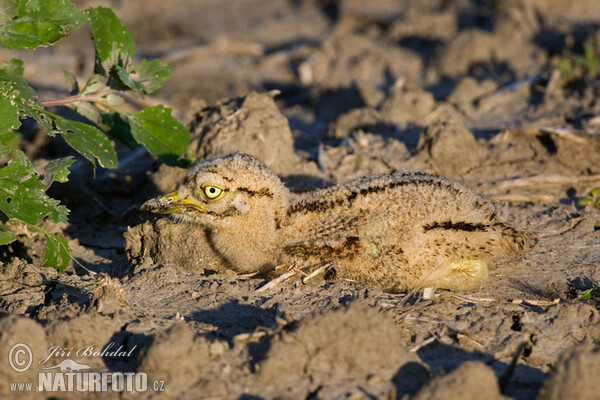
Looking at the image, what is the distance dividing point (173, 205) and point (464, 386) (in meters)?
2.53

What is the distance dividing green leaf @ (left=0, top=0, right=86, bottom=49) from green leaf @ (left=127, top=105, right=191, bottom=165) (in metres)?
0.85

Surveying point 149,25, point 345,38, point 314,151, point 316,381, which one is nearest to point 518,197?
point 314,151

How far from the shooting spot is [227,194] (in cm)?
459

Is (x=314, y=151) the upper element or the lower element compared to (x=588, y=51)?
lower

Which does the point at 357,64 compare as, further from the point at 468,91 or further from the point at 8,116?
the point at 8,116

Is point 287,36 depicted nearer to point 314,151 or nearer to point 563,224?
point 314,151

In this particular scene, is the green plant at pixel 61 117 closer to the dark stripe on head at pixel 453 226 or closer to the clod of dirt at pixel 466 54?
the dark stripe on head at pixel 453 226

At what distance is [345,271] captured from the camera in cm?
433

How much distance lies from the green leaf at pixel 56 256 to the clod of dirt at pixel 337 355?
5.89 feet

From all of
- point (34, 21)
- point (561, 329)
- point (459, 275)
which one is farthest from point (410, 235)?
point (34, 21)

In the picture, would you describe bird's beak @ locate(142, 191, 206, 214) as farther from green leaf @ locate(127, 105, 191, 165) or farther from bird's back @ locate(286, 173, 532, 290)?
bird's back @ locate(286, 173, 532, 290)

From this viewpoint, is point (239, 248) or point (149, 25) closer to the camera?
point (239, 248)

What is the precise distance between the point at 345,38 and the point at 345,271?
5835mm

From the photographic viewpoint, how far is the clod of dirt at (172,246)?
186 inches
